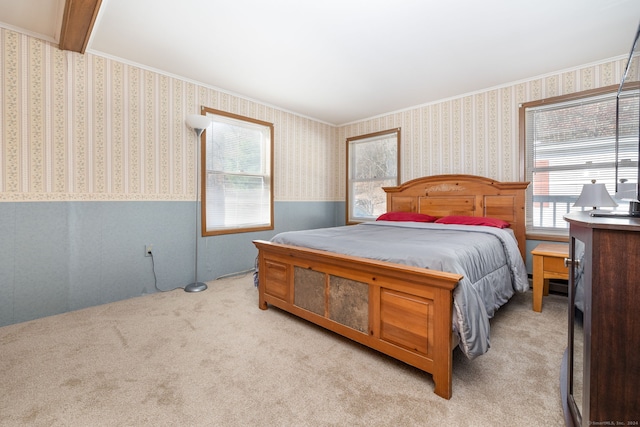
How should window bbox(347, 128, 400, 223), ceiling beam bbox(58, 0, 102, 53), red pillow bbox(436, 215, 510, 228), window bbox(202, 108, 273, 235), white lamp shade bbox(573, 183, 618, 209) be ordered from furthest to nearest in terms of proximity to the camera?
window bbox(347, 128, 400, 223) < window bbox(202, 108, 273, 235) < red pillow bbox(436, 215, 510, 228) < white lamp shade bbox(573, 183, 618, 209) < ceiling beam bbox(58, 0, 102, 53)

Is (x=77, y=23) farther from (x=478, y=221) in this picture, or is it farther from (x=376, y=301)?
(x=478, y=221)

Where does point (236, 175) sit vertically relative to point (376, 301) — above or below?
above

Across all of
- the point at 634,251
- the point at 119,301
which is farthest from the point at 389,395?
the point at 119,301

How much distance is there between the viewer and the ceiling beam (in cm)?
190

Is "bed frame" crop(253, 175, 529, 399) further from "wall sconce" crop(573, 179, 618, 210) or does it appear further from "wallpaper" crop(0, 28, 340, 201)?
"wallpaper" crop(0, 28, 340, 201)

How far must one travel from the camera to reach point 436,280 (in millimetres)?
1430

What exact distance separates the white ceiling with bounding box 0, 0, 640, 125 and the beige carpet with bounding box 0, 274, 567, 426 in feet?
7.71

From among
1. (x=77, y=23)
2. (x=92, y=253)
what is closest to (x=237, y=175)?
(x=92, y=253)

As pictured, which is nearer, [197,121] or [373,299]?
[373,299]

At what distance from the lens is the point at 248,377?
62.8 inches

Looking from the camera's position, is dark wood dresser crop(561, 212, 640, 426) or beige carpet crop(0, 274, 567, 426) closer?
dark wood dresser crop(561, 212, 640, 426)

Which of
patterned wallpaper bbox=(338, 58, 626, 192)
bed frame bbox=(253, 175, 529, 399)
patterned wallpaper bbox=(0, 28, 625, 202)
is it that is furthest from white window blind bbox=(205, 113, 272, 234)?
patterned wallpaper bbox=(338, 58, 626, 192)

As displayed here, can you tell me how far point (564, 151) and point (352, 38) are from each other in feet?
8.32

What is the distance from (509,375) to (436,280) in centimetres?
77
